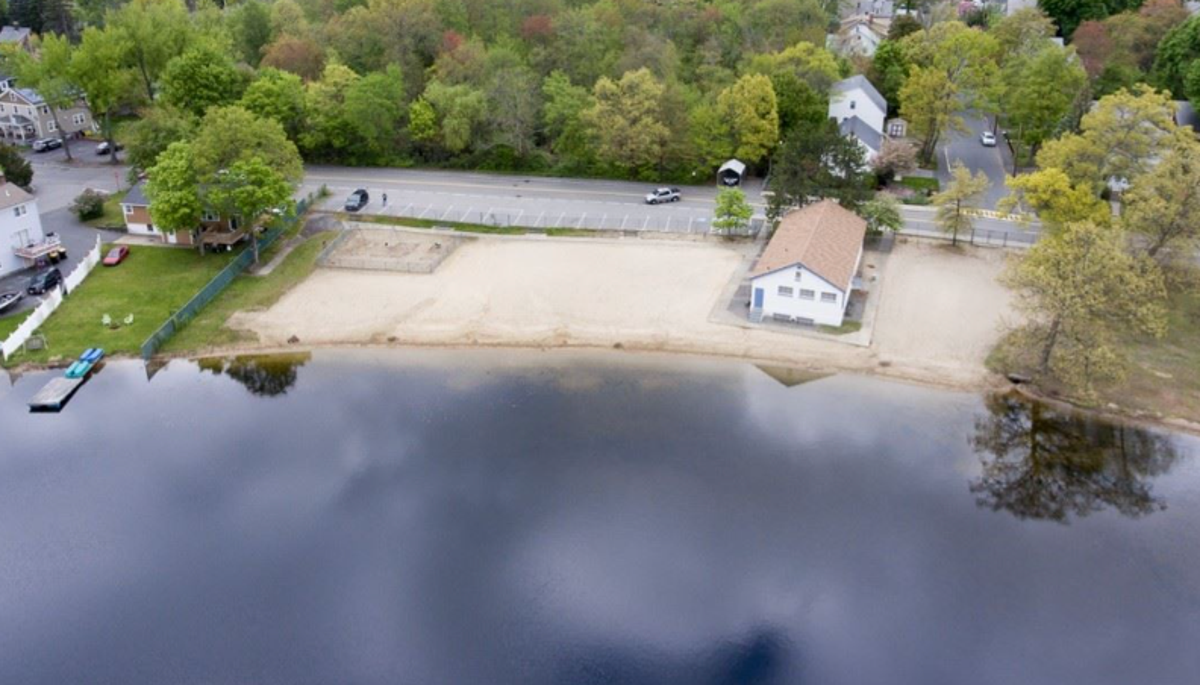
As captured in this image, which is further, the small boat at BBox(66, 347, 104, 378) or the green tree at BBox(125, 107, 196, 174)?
the green tree at BBox(125, 107, 196, 174)

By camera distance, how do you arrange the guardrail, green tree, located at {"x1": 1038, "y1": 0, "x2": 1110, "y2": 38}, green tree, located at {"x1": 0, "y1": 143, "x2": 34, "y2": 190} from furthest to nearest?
green tree, located at {"x1": 1038, "y1": 0, "x2": 1110, "y2": 38}
green tree, located at {"x1": 0, "y1": 143, "x2": 34, "y2": 190}
the guardrail

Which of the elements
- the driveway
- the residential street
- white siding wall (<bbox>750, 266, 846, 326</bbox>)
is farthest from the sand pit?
white siding wall (<bbox>750, 266, 846, 326</bbox>)

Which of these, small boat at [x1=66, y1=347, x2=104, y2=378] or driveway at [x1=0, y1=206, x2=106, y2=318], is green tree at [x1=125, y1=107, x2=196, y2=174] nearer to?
driveway at [x1=0, y1=206, x2=106, y2=318]

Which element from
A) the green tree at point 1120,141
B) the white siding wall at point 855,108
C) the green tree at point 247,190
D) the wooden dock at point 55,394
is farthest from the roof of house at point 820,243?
the wooden dock at point 55,394

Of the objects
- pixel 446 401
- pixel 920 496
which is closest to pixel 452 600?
pixel 446 401

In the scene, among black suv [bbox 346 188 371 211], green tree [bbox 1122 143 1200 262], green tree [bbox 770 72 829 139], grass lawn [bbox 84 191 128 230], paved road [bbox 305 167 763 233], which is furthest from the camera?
green tree [bbox 770 72 829 139]

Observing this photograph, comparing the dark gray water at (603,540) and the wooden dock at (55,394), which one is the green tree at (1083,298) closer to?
the dark gray water at (603,540)

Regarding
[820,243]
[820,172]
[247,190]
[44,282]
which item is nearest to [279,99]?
[247,190]
